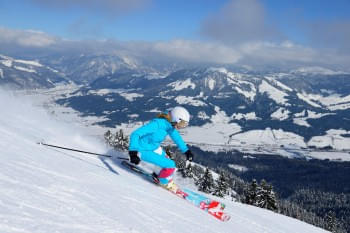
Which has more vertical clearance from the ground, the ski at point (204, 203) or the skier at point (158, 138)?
the skier at point (158, 138)

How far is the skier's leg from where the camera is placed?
35.8ft

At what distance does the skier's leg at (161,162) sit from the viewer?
10.9 metres

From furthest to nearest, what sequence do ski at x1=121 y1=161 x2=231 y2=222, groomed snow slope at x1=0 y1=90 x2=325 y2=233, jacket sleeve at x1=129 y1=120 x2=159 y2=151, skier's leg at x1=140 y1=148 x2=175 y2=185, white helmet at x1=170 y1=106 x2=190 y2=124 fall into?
white helmet at x1=170 y1=106 x2=190 y2=124 → skier's leg at x1=140 y1=148 x2=175 y2=185 → ski at x1=121 y1=161 x2=231 y2=222 → jacket sleeve at x1=129 y1=120 x2=159 y2=151 → groomed snow slope at x1=0 y1=90 x2=325 y2=233

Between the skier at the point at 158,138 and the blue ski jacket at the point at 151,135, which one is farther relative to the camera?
the skier at the point at 158,138

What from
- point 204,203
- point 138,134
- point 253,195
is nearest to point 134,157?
point 138,134

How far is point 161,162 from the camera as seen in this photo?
11.0 meters

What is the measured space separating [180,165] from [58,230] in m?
70.6

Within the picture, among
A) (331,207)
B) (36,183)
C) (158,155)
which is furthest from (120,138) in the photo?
(331,207)

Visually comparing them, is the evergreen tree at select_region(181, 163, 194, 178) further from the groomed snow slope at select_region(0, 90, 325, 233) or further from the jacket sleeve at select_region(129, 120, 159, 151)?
the jacket sleeve at select_region(129, 120, 159, 151)

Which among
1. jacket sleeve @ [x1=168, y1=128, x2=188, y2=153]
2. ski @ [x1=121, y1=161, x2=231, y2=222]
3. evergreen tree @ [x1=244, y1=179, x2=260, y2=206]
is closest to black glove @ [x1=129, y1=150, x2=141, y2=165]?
jacket sleeve @ [x1=168, y1=128, x2=188, y2=153]

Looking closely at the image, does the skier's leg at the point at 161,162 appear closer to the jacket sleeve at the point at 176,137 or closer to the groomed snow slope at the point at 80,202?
the groomed snow slope at the point at 80,202

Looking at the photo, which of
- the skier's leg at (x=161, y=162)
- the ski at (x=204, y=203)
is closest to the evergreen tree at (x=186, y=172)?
the ski at (x=204, y=203)

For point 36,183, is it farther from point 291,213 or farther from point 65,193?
point 291,213

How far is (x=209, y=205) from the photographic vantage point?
425 inches
